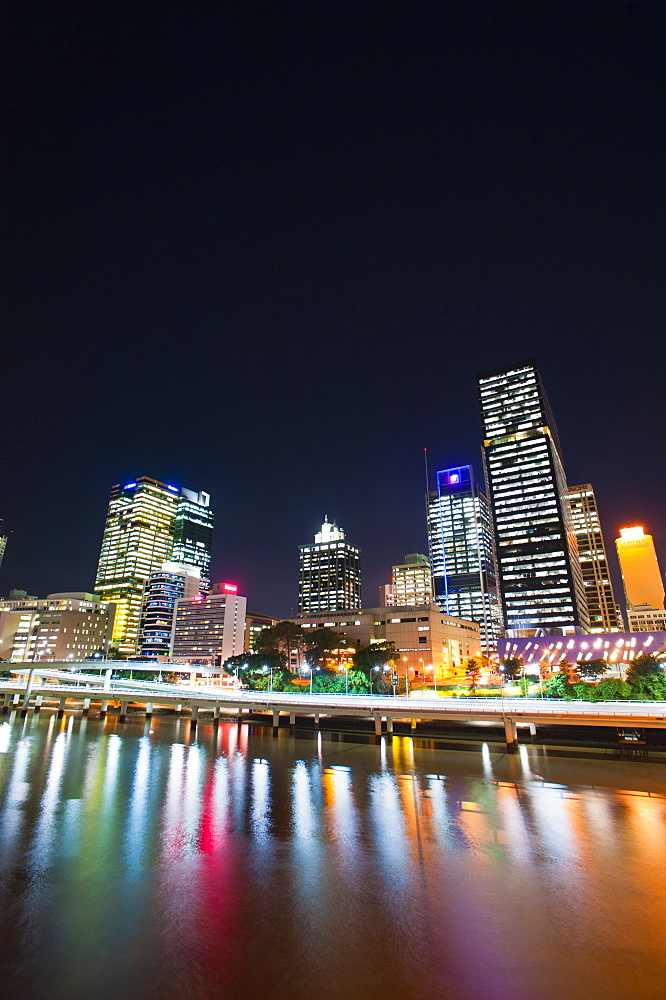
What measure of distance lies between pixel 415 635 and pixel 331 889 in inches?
5916

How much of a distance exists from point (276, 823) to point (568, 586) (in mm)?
185469

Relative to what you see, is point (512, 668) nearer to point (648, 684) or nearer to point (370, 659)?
point (370, 659)

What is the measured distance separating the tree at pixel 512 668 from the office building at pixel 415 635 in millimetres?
27791

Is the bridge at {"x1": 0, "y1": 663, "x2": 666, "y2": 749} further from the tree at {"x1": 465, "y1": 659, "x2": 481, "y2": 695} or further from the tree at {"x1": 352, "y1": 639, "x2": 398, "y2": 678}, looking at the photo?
the tree at {"x1": 465, "y1": 659, "x2": 481, "y2": 695}

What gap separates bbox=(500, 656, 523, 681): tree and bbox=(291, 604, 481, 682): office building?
27791mm

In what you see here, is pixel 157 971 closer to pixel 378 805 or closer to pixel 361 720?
pixel 378 805

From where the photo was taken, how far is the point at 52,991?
38.7 feet

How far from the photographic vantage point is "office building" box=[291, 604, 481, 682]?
159 metres

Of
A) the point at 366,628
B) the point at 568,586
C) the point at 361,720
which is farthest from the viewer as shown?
the point at 568,586

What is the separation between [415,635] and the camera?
16262 centimetres

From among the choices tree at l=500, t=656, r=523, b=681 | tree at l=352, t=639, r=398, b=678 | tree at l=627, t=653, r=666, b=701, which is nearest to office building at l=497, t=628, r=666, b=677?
tree at l=500, t=656, r=523, b=681

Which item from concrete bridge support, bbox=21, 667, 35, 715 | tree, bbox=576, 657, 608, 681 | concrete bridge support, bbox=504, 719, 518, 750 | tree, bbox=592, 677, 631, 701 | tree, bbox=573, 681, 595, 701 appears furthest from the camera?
concrete bridge support, bbox=21, 667, 35, 715

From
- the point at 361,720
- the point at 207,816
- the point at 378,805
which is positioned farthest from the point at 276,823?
the point at 361,720

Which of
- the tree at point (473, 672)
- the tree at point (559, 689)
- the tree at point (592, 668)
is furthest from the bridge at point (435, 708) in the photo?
the tree at point (473, 672)
